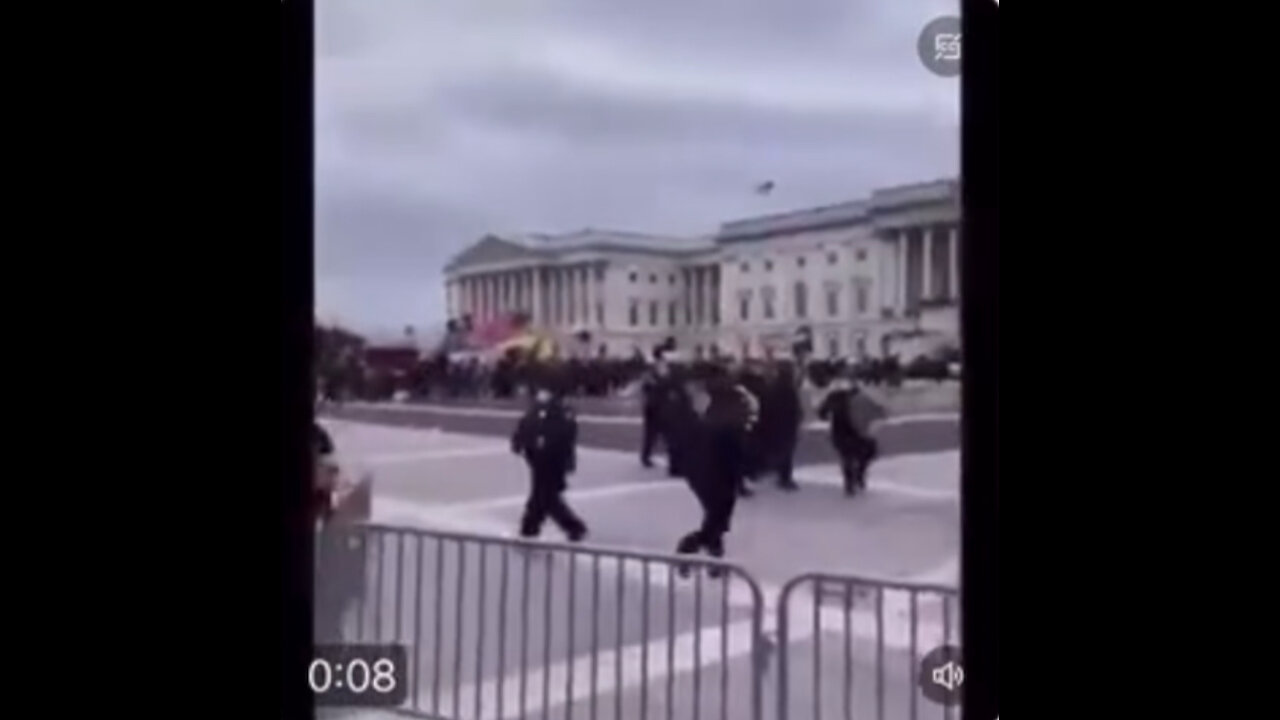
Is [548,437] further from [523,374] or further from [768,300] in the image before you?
[768,300]

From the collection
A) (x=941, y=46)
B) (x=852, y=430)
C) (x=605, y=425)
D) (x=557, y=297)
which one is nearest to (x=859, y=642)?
(x=852, y=430)

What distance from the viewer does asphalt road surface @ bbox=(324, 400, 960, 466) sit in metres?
1.15

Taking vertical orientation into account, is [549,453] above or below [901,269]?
below

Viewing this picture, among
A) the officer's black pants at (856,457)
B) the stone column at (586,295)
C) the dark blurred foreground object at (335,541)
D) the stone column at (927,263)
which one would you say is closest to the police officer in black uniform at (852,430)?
the officer's black pants at (856,457)

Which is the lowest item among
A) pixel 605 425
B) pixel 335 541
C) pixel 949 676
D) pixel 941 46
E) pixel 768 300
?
pixel 949 676

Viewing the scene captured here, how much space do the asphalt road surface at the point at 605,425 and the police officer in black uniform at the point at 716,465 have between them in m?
0.05

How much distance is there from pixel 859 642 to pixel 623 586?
21 cm

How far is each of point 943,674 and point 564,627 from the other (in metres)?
0.34

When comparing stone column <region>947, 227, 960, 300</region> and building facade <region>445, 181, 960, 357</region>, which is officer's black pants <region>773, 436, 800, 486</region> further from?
stone column <region>947, 227, 960, 300</region>

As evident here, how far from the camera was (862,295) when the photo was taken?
1.17 meters
